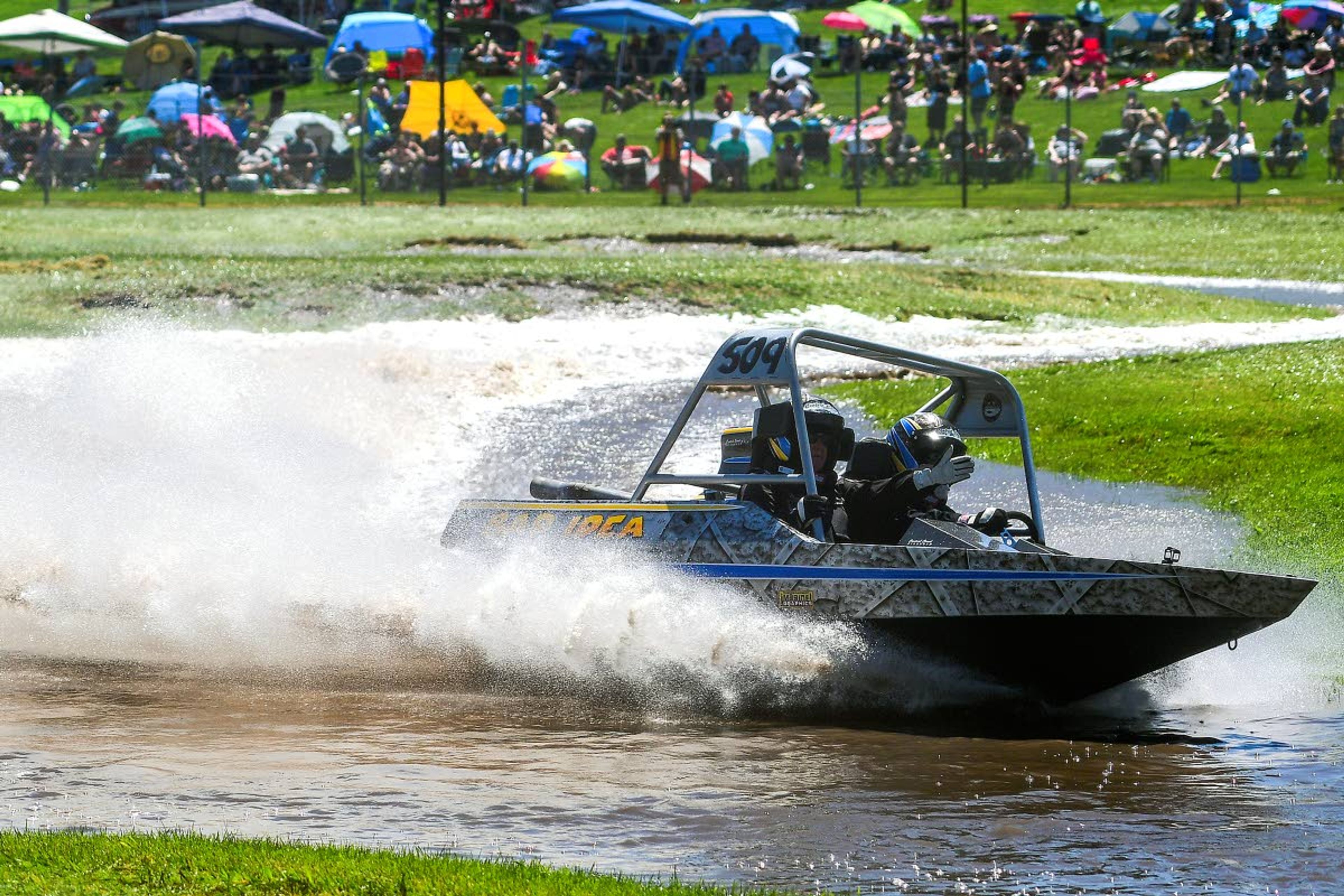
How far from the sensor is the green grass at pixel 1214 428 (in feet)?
49.0

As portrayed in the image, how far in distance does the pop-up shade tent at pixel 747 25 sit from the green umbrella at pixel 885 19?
2198 millimetres

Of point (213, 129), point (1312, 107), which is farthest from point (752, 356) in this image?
point (1312, 107)

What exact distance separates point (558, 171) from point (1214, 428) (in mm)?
27943

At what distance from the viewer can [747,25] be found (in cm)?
5644

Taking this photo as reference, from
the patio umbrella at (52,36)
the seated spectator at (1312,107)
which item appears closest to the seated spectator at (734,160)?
the seated spectator at (1312,107)

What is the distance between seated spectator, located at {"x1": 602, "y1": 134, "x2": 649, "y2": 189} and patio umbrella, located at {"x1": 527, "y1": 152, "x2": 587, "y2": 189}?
2.00 feet

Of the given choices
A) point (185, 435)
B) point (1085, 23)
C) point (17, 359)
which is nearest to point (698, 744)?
point (185, 435)

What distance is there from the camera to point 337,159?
45031mm

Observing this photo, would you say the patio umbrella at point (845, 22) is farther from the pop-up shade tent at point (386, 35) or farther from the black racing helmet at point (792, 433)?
the black racing helmet at point (792, 433)

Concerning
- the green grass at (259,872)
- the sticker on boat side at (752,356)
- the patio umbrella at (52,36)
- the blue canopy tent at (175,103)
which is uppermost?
the patio umbrella at (52,36)

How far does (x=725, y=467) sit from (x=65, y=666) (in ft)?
13.6

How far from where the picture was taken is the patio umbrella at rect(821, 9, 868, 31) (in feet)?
184

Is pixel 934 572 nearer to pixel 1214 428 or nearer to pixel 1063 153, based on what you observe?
pixel 1214 428

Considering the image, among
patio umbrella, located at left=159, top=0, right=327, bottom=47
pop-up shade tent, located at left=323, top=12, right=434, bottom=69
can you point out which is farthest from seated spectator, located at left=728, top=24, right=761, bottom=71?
patio umbrella, located at left=159, top=0, right=327, bottom=47
